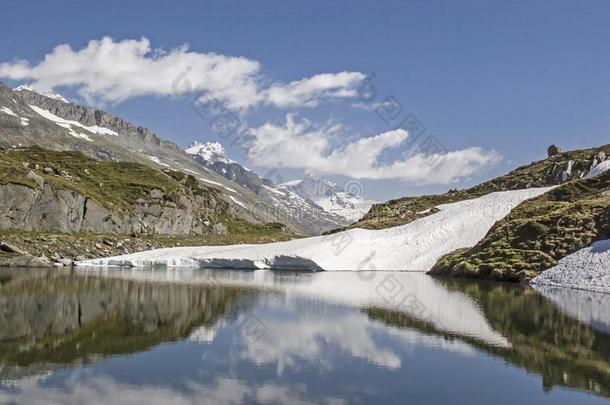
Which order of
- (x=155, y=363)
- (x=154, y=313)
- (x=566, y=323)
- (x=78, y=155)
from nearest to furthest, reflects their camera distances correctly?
(x=155, y=363)
(x=566, y=323)
(x=154, y=313)
(x=78, y=155)

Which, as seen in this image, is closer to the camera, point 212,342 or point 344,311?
point 212,342

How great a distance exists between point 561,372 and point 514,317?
13.2 m

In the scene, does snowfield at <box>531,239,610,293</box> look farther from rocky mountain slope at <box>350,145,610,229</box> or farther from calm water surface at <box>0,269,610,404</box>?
rocky mountain slope at <box>350,145,610,229</box>

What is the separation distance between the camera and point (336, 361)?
21531mm

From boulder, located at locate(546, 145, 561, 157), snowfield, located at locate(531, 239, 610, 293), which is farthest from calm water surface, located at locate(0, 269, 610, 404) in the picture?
boulder, located at locate(546, 145, 561, 157)

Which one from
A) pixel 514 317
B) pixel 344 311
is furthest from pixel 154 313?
pixel 514 317

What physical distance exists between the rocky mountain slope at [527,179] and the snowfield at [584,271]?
3670 cm

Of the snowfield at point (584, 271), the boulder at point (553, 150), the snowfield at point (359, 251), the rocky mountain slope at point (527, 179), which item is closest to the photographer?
the snowfield at point (584, 271)

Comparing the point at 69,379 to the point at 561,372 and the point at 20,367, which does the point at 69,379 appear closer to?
the point at 20,367

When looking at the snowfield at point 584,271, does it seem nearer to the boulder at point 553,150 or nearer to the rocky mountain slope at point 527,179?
the rocky mountain slope at point 527,179

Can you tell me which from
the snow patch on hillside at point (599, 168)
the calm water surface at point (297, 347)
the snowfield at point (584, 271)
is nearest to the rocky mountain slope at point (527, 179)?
the snow patch on hillside at point (599, 168)

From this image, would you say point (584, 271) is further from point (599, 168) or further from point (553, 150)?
point (553, 150)

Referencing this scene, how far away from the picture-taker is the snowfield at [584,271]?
49312mm

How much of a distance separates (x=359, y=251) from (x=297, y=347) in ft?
182
